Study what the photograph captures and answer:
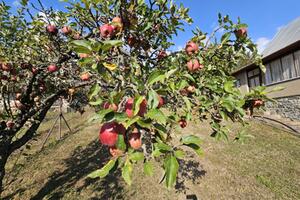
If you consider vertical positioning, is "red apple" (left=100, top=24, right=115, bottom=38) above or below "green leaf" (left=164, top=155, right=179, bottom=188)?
above

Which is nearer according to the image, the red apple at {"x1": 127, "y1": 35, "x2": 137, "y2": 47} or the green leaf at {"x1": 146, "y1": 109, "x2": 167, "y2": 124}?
the green leaf at {"x1": 146, "y1": 109, "x2": 167, "y2": 124}

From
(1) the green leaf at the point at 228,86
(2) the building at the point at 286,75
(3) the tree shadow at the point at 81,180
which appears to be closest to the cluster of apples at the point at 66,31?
(1) the green leaf at the point at 228,86

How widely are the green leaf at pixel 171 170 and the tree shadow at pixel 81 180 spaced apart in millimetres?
5676

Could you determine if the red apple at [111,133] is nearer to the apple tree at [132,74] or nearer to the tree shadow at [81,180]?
the apple tree at [132,74]

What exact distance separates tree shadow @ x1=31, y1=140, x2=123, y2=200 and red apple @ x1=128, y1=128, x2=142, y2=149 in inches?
218

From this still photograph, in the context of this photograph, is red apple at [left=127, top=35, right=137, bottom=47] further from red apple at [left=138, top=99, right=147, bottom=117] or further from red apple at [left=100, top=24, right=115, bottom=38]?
red apple at [left=138, top=99, right=147, bottom=117]

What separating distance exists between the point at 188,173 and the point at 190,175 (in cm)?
14

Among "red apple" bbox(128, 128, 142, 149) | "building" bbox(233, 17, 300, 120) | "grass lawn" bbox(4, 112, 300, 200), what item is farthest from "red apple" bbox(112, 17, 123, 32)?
"building" bbox(233, 17, 300, 120)

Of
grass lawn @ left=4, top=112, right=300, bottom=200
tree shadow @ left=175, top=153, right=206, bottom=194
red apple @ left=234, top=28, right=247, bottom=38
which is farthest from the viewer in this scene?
tree shadow @ left=175, top=153, right=206, bottom=194

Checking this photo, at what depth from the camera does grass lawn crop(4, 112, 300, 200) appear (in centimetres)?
641

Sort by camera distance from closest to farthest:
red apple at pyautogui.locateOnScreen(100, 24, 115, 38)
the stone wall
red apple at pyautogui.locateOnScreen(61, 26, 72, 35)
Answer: red apple at pyautogui.locateOnScreen(100, 24, 115, 38), red apple at pyautogui.locateOnScreen(61, 26, 72, 35), the stone wall

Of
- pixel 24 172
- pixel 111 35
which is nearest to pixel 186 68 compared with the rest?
pixel 111 35

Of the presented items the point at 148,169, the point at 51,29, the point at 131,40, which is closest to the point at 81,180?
the point at 51,29

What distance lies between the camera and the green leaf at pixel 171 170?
1049 mm
